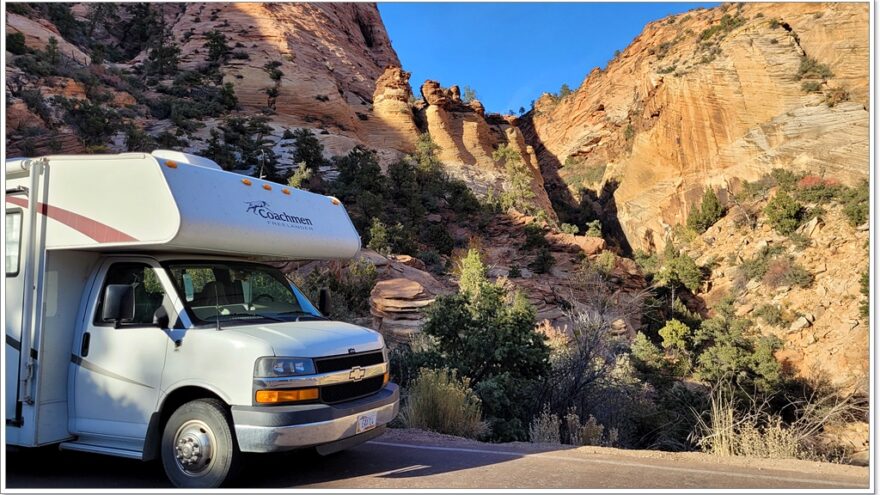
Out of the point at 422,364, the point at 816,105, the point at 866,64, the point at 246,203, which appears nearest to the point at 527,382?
the point at 422,364

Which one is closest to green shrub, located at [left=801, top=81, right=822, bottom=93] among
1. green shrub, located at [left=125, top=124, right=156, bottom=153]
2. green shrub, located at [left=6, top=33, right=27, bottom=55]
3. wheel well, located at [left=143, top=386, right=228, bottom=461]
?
green shrub, located at [left=125, top=124, right=156, bottom=153]

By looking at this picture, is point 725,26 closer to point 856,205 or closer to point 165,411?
point 856,205

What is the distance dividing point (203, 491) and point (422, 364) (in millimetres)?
5951

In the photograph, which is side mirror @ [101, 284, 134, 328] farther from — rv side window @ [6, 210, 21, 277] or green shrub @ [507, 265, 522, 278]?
green shrub @ [507, 265, 522, 278]

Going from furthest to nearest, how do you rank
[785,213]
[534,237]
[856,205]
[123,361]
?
[785,213] < [534,237] < [856,205] < [123,361]

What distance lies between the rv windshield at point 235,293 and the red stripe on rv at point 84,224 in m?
Answer: 0.47

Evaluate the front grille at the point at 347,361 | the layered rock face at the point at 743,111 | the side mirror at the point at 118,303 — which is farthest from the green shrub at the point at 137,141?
the layered rock face at the point at 743,111

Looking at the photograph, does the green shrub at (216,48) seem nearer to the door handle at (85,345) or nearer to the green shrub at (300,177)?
the green shrub at (300,177)

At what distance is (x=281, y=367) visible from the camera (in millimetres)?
4465

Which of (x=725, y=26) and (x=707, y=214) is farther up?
(x=725, y=26)

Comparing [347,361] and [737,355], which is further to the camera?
[737,355]

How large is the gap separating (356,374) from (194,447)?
136 centimetres

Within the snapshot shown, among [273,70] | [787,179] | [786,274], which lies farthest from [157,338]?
[273,70]

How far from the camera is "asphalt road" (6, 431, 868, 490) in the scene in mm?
4996
